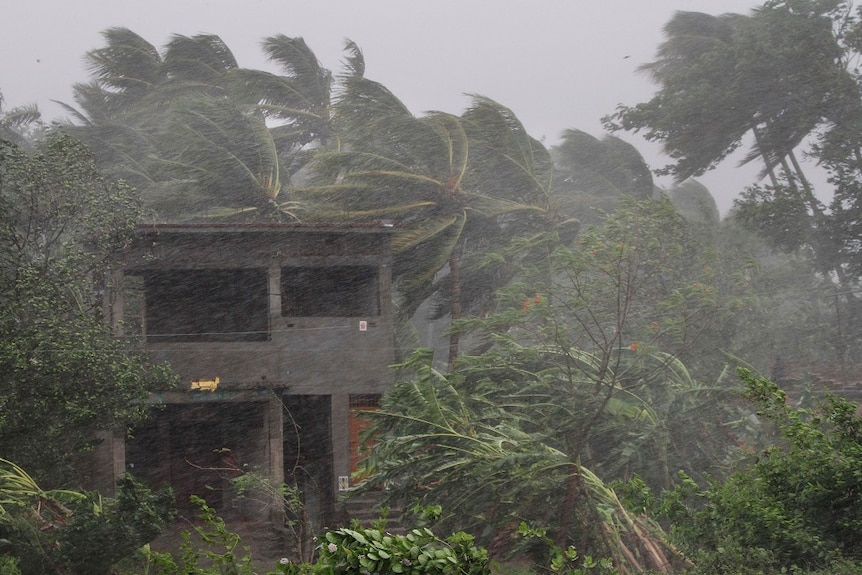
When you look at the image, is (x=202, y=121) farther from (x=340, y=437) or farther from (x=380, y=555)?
(x=380, y=555)

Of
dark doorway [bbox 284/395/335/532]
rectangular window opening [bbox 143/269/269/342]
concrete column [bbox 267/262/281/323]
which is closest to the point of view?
concrete column [bbox 267/262/281/323]

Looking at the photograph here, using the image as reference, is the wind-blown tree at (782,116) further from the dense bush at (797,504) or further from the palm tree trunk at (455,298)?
the dense bush at (797,504)

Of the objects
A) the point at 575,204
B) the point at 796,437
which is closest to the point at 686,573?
the point at 796,437

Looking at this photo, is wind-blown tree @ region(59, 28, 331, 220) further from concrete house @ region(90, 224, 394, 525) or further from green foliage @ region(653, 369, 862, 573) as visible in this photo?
green foliage @ region(653, 369, 862, 573)

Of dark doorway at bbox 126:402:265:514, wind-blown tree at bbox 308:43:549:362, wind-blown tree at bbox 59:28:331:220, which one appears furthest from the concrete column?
wind-blown tree at bbox 59:28:331:220

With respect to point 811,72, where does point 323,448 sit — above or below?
below

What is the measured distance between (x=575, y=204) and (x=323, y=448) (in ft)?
34.1

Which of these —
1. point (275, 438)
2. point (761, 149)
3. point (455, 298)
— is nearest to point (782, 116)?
point (761, 149)

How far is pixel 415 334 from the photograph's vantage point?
1903 cm

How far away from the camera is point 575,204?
69.7ft

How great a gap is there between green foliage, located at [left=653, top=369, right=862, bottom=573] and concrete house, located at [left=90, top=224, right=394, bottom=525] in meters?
6.36

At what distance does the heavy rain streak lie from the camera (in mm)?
7188

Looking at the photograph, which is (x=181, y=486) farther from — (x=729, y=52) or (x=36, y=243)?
(x=729, y=52)

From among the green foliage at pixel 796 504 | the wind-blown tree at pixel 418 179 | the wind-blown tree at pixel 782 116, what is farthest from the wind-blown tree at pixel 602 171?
the green foliage at pixel 796 504
